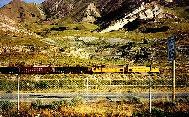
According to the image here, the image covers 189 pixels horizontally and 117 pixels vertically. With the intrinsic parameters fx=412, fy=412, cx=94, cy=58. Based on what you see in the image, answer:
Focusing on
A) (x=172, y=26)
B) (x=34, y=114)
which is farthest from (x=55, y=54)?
(x=172, y=26)

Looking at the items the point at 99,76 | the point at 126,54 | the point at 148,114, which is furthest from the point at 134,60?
the point at 148,114

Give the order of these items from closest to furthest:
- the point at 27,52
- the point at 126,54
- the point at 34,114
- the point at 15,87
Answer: the point at 34,114, the point at 15,87, the point at 27,52, the point at 126,54

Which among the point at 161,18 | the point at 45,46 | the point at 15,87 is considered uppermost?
the point at 161,18

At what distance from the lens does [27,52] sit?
269 feet

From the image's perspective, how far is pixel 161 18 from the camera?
199 m

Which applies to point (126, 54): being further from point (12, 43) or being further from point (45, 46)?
point (12, 43)

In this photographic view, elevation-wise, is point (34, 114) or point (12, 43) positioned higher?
point (12, 43)

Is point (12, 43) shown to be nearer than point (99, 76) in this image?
No

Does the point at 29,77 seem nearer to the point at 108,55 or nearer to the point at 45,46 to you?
the point at 45,46

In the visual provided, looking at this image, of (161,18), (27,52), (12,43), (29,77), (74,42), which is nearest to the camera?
(29,77)

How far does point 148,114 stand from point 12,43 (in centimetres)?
7047

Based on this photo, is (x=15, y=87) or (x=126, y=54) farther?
(x=126, y=54)

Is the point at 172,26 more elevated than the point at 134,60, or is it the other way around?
the point at 172,26

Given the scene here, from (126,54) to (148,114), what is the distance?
74980 millimetres
